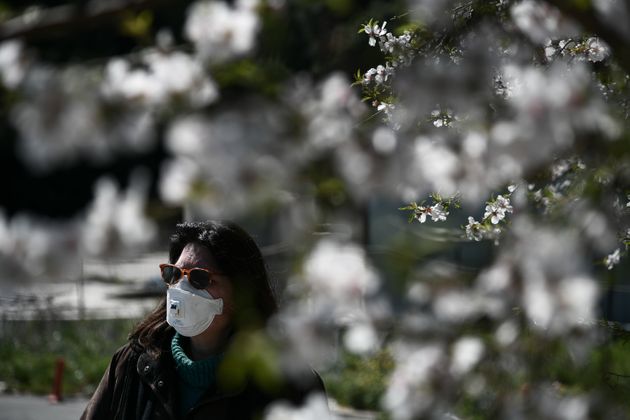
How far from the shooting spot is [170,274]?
11.3ft

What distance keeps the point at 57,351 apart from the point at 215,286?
8.53 meters

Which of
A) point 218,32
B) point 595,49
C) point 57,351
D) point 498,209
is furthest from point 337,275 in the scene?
point 57,351

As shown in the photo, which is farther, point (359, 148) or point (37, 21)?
point (359, 148)

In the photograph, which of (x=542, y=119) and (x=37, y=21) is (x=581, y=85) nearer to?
(x=542, y=119)

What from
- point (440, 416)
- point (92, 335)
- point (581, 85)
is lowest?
point (92, 335)

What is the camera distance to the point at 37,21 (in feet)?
4.94

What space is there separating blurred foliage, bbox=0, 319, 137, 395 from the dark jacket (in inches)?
247

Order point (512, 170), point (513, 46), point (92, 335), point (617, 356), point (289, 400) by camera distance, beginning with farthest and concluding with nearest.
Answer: point (92, 335) < point (617, 356) < point (289, 400) < point (513, 46) < point (512, 170)

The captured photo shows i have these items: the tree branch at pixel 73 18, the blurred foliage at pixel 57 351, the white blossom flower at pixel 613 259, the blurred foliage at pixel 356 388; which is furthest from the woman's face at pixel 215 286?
the blurred foliage at pixel 57 351

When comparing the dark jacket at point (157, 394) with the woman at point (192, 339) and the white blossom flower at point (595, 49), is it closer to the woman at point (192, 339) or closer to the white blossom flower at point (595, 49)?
the woman at point (192, 339)

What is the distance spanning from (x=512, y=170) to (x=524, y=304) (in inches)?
10.8

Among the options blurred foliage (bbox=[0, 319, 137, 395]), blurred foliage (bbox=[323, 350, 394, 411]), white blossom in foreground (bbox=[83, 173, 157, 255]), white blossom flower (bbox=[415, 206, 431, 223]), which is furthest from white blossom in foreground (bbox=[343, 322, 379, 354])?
blurred foliage (bbox=[0, 319, 137, 395])

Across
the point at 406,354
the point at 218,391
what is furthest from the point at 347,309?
the point at 218,391

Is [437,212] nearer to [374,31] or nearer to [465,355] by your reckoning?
[374,31]
